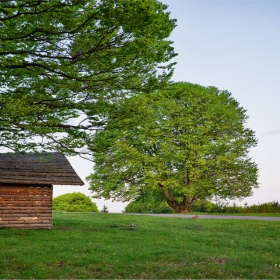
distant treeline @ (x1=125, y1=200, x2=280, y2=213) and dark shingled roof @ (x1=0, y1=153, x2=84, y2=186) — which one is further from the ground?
dark shingled roof @ (x1=0, y1=153, x2=84, y2=186)

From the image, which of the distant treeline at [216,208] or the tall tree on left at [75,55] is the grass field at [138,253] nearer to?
the tall tree on left at [75,55]

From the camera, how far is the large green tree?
36469 millimetres

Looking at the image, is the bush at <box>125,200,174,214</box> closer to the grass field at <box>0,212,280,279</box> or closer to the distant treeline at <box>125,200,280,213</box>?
the distant treeline at <box>125,200,280,213</box>

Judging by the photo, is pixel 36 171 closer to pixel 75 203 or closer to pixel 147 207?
pixel 75 203

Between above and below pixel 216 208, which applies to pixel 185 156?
above

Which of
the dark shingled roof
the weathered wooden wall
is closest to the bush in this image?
the dark shingled roof

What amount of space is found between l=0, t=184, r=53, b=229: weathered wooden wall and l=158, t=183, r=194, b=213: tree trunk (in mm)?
18079

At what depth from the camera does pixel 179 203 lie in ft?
130

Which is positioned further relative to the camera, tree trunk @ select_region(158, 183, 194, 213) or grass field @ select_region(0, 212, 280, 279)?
tree trunk @ select_region(158, 183, 194, 213)

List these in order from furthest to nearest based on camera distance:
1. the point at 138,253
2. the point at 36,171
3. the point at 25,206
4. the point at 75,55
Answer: the point at 36,171
the point at 25,206
the point at 138,253
the point at 75,55

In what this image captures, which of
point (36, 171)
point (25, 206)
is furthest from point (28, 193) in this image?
point (36, 171)

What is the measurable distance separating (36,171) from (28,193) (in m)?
1.40

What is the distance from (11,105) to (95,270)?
19.0 ft

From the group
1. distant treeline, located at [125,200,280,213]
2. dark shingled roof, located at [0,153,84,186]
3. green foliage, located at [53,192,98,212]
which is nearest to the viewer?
dark shingled roof, located at [0,153,84,186]
